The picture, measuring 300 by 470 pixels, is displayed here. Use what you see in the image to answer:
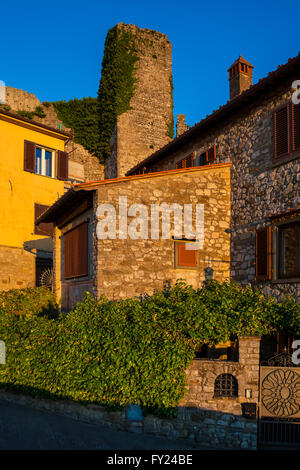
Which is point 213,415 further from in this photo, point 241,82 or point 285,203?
point 241,82

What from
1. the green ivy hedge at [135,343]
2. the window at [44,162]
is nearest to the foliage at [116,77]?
the window at [44,162]

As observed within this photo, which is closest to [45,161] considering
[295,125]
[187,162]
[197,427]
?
[187,162]

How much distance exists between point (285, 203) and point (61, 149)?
14339 mm

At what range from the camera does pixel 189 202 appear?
39.3ft

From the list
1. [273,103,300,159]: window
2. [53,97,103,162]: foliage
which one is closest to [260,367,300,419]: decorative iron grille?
[273,103,300,159]: window

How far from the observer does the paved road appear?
7.00 m

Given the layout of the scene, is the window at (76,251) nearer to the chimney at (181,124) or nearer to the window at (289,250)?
the window at (289,250)

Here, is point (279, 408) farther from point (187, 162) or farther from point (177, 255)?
point (187, 162)

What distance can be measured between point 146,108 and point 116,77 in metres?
2.85

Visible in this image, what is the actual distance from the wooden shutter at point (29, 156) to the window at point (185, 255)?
34.8 feet

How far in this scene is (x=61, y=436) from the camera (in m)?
7.38

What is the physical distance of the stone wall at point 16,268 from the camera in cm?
1788

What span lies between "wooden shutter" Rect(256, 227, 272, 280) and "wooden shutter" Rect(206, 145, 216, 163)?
3264 millimetres
